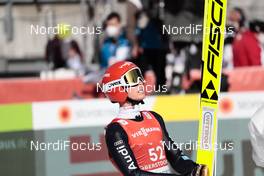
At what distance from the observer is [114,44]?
30.2 feet

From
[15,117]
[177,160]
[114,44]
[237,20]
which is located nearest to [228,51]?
[237,20]

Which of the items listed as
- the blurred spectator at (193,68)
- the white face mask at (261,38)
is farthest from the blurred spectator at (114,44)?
the white face mask at (261,38)

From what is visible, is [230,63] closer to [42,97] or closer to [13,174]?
[42,97]

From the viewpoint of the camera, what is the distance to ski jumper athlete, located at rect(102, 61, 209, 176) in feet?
15.2

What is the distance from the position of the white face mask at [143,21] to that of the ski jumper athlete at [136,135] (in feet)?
14.9

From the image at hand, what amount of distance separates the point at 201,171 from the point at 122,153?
52 cm

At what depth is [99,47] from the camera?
10148 millimetres

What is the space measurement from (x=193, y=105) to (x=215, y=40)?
1826mm

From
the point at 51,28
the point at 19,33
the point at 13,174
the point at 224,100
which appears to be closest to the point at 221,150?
the point at 224,100

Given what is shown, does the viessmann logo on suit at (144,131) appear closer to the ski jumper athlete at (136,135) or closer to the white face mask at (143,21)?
the ski jumper athlete at (136,135)

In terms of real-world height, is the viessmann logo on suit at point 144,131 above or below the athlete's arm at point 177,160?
above

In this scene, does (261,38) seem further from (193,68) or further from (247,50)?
(193,68)

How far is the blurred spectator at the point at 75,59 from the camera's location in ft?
32.2

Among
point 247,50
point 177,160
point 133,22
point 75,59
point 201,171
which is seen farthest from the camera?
point 133,22
